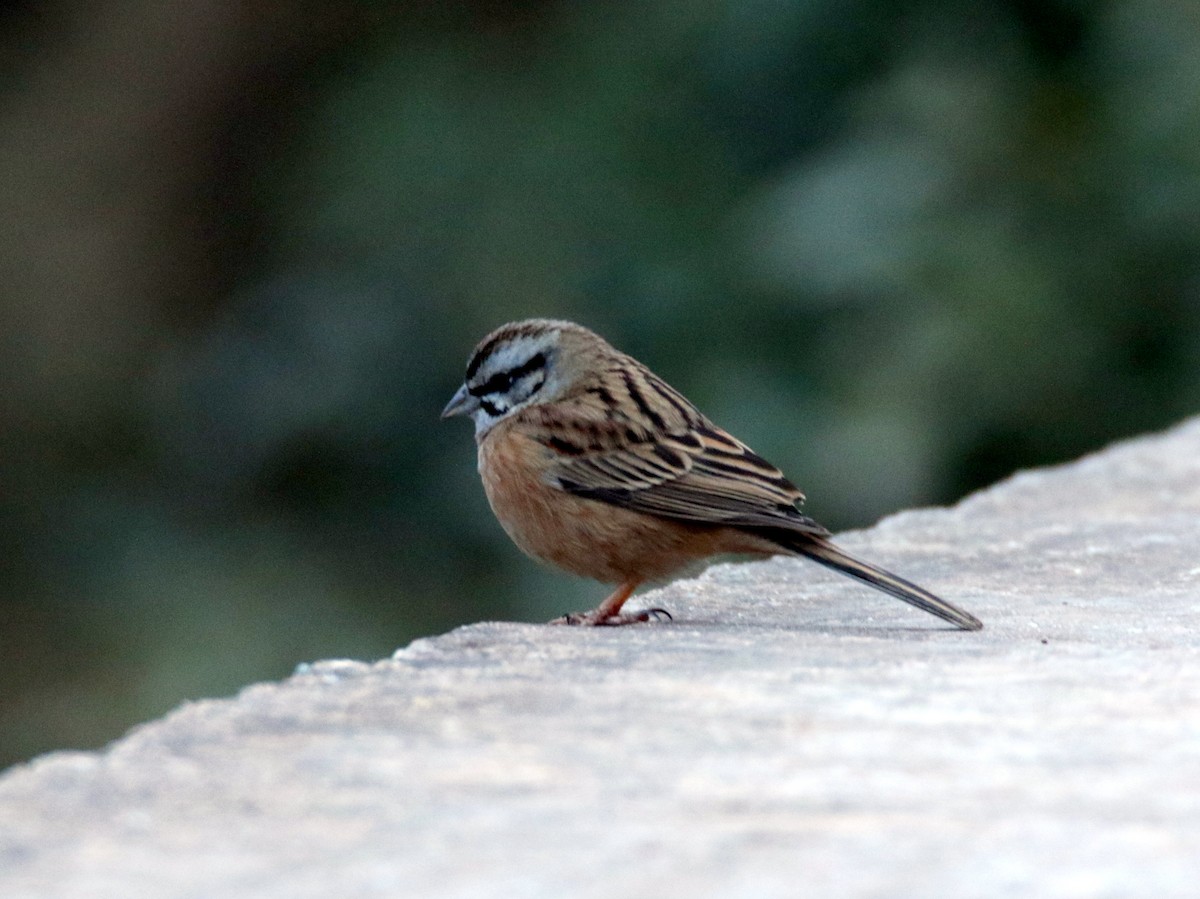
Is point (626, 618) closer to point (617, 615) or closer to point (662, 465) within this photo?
point (617, 615)

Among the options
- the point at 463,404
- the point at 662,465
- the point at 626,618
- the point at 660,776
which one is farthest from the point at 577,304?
the point at 660,776

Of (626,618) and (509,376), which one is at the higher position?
(509,376)

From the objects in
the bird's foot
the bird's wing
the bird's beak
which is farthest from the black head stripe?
the bird's foot

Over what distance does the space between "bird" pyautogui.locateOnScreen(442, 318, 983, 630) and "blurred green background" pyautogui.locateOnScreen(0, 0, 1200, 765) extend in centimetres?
142

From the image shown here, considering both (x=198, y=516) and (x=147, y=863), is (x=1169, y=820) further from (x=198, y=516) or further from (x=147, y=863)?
(x=198, y=516)

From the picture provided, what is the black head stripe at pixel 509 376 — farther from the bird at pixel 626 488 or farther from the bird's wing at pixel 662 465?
the bird's wing at pixel 662 465

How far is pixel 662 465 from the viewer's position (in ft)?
16.0

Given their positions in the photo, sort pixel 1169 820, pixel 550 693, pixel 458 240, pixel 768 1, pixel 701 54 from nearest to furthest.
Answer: pixel 1169 820 < pixel 550 693 < pixel 768 1 < pixel 701 54 < pixel 458 240

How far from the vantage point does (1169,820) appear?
2.17m

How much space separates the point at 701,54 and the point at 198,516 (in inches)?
112

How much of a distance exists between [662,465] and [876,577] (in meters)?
0.96

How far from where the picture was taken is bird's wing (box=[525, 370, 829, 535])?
459cm

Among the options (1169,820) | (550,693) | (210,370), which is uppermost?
A: (210,370)

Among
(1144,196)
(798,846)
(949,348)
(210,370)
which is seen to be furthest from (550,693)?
(210,370)
